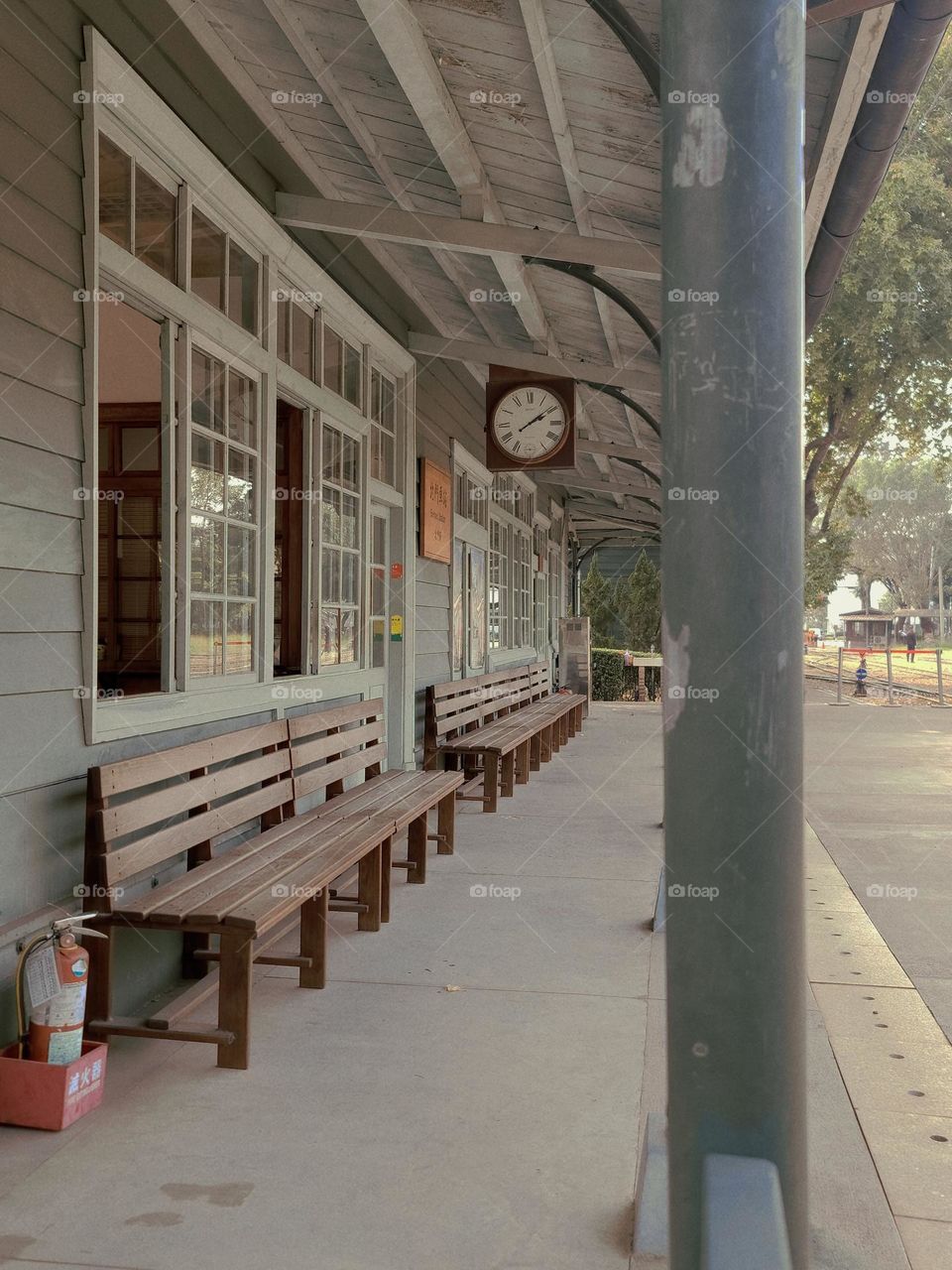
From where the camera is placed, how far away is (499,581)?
11156 millimetres

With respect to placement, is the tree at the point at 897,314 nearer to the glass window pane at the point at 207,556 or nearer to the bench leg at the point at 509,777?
the bench leg at the point at 509,777

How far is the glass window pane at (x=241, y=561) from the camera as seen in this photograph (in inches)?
170

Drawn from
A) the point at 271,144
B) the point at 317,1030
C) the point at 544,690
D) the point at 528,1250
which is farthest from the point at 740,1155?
the point at 544,690

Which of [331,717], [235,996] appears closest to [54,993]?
[235,996]

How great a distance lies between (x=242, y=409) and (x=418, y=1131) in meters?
2.92

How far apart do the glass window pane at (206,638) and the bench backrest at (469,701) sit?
288 cm

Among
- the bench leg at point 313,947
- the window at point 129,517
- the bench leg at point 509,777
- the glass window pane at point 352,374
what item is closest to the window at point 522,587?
the bench leg at point 509,777

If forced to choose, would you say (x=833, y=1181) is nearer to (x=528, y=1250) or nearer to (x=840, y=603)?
(x=528, y=1250)

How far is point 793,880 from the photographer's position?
1.77 m

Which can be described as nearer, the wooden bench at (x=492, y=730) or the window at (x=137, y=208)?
the window at (x=137, y=208)

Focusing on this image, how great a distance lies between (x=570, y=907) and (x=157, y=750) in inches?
79.2

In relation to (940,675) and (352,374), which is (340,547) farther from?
(940,675)

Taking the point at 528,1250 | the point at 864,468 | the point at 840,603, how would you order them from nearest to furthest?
the point at 528,1250 < the point at 864,468 < the point at 840,603

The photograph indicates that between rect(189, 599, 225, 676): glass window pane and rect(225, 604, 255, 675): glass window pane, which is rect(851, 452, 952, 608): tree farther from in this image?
rect(189, 599, 225, 676): glass window pane
